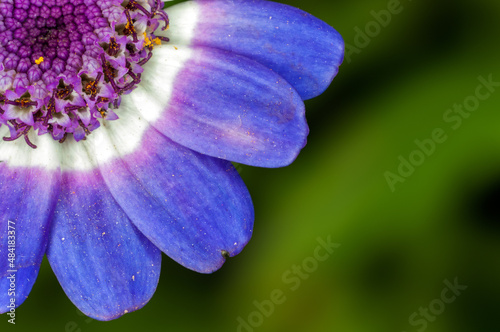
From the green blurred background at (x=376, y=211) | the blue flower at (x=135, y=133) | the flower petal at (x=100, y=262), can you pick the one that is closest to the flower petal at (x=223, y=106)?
the blue flower at (x=135, y=133)

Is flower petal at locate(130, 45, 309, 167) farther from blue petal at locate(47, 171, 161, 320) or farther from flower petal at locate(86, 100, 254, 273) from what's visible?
blue petal at locate(47, 171, 161, 320)

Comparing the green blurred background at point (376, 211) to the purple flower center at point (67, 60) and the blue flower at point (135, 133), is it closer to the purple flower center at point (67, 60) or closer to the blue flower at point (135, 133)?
the blue flower at point (135, 133)

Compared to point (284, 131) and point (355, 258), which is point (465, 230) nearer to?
point (355, 258)

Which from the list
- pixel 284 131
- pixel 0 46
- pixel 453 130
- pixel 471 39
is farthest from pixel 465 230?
pixel 0 46

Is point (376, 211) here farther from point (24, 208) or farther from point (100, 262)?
point (24, 208)

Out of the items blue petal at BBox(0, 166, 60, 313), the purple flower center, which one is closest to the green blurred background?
blue petal at BBox(0, 166, 60, 313)

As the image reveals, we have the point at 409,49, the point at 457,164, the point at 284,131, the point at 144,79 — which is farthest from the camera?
the point at 409,49

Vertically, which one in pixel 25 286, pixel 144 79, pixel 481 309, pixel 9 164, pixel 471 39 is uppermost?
pixel 471 39

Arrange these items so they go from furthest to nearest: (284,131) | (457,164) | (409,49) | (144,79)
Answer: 1. (409,49)
2. (457,164)
3. (144,79)
4. (284,131)
